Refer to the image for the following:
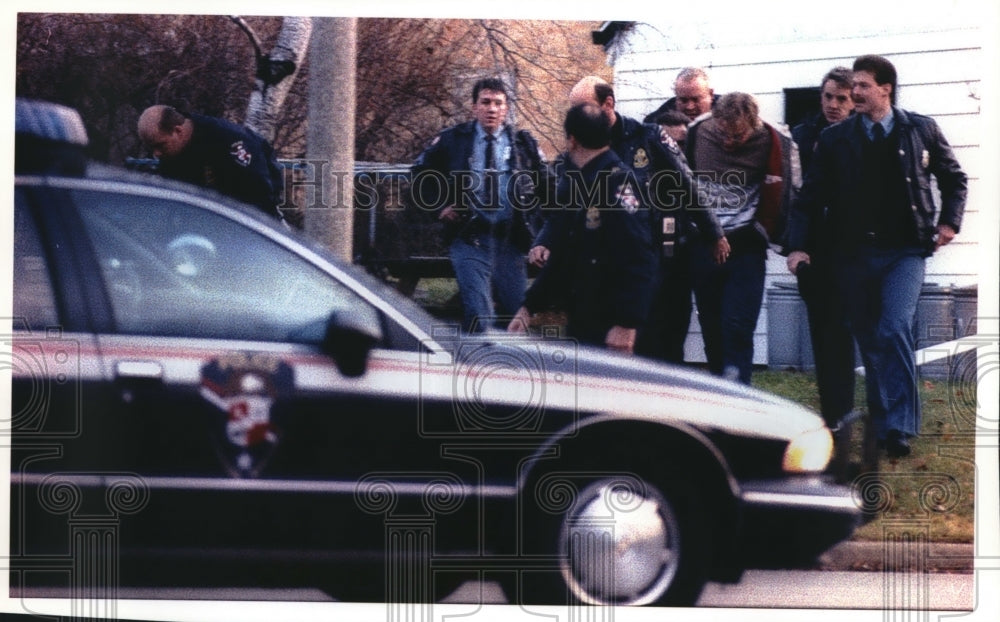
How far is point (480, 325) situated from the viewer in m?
4.63

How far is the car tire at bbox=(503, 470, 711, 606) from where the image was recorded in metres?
4.66

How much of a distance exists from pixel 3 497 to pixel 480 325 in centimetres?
183

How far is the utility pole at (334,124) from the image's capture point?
4668mm

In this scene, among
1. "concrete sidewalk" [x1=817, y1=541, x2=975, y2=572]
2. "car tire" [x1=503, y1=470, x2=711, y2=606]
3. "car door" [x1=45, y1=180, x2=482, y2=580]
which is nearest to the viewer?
"car door" [x1=45, y1=180, x2=482, y2=580]

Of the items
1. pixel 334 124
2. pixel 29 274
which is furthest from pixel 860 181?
pixel 29 274

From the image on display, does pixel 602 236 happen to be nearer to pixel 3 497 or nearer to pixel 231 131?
pixel 231 131

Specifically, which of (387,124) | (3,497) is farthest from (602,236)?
(3,497)

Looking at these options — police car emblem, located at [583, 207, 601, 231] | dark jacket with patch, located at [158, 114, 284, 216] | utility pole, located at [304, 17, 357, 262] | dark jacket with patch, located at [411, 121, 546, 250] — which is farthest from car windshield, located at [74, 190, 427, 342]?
police car emblem, located at [583, 207, 601, 231]

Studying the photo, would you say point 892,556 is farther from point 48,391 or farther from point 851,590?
point 48,391

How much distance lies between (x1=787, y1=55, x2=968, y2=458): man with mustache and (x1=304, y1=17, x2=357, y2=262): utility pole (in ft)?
5.44

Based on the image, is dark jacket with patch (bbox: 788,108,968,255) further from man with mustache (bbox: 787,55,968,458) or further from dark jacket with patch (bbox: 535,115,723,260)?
dark jacket with patch (bbox: 535,115,723,260)

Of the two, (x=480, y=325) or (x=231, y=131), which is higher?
(x=231, y=131)

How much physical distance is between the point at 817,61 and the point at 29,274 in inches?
115

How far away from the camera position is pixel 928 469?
476 centimetres
